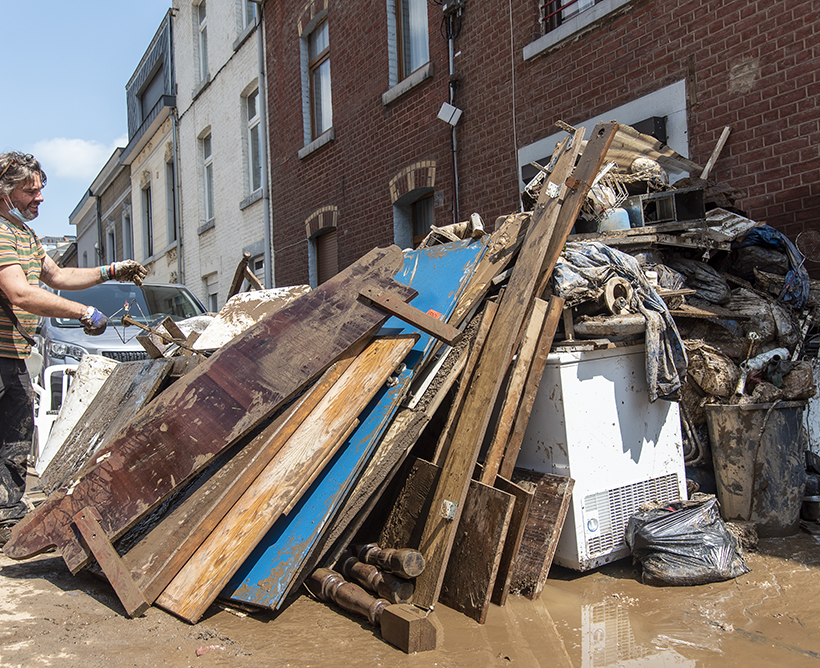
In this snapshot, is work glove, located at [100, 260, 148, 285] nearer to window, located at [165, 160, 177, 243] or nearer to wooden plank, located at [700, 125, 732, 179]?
wooden plank, located at [700, 125, 732, 179]

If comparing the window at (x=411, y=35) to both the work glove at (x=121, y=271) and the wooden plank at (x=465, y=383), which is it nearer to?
the work glove at (x=121, y=271)

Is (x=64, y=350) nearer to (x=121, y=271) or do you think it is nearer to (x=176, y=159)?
(x=121, y=271)

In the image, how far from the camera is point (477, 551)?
2631 millimetres

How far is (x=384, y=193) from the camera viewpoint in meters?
8.86

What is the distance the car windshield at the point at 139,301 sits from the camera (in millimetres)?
6477

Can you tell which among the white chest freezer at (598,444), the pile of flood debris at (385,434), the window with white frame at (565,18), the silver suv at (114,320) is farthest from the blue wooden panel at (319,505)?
the window with white frame at (565,18)

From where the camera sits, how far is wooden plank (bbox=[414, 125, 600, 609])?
2.57 metres

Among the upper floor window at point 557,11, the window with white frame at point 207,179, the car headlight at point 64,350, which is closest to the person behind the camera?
the car headlight at point 64,350

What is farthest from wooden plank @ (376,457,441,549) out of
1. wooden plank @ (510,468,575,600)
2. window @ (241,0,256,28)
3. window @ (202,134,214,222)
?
window @ (202,134,214,222)

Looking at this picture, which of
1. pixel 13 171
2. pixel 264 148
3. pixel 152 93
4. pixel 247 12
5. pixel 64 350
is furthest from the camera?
pixel 152 93

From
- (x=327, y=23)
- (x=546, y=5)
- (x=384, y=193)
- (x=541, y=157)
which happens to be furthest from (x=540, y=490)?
(x=327, y=23)

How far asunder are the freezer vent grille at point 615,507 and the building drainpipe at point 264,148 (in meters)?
9.60

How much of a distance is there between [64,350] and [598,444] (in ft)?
15.7

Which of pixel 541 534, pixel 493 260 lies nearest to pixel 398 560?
pixel 541 534
